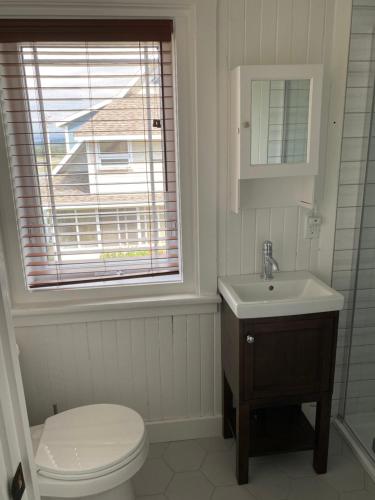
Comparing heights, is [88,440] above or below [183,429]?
above

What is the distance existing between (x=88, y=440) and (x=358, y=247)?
151 cm

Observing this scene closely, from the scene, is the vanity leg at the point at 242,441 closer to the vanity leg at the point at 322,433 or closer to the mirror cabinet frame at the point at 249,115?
the vanity leg at the point at 322,433

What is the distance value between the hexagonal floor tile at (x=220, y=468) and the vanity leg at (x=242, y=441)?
7cm

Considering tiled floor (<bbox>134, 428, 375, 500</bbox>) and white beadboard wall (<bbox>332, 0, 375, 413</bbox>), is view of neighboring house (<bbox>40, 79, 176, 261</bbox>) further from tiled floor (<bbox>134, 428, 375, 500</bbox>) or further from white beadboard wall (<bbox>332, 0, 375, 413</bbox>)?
tiled floor (<bbox>134, 428, 375, 500</bbox>)

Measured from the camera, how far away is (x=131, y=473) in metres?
1.50

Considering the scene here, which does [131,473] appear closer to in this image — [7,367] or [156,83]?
[7,367]

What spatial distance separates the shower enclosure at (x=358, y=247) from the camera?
73.1 inches

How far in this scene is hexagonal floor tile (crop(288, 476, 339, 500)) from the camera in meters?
1.82

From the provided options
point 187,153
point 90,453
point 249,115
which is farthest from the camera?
point 187,153

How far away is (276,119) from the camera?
68.6 inches

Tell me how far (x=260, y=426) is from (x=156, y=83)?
5.52 ft

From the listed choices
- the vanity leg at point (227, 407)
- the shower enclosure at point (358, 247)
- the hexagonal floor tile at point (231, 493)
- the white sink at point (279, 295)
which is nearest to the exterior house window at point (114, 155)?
the white sink at point (279, 295)

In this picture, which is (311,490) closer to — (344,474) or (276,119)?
(344,474)

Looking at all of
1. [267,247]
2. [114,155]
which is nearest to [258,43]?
[114,155]
